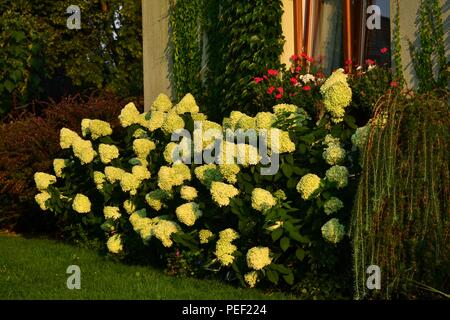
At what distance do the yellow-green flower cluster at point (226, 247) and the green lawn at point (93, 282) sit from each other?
254mm

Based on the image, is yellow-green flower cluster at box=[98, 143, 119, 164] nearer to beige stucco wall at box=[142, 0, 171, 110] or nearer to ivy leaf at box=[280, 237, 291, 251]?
ivy leaf at box=[280, 237, 291, 251]

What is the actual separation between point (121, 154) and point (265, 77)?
2.05 metres

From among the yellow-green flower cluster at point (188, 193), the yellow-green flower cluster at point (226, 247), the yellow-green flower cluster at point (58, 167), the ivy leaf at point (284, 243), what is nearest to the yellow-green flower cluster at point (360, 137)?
the ivy leaf at point (284, 243)

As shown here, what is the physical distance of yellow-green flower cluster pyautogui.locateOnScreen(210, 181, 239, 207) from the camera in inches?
229

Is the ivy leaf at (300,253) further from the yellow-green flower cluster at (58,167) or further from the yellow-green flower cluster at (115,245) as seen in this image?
the yellow-green flower cluster at (58,167)

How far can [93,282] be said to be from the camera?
615 cm

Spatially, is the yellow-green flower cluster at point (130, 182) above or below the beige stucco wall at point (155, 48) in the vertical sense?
below

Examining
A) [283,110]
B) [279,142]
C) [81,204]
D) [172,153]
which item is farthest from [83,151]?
[279,142]

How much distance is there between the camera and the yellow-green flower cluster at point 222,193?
582 centimetres

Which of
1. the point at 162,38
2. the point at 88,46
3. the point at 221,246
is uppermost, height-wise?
the point at 88,46

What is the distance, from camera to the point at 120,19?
18.8 meters

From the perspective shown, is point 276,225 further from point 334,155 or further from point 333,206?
point 334,155

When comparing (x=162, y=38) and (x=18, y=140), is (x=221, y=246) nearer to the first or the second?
(x=18, y=140)
